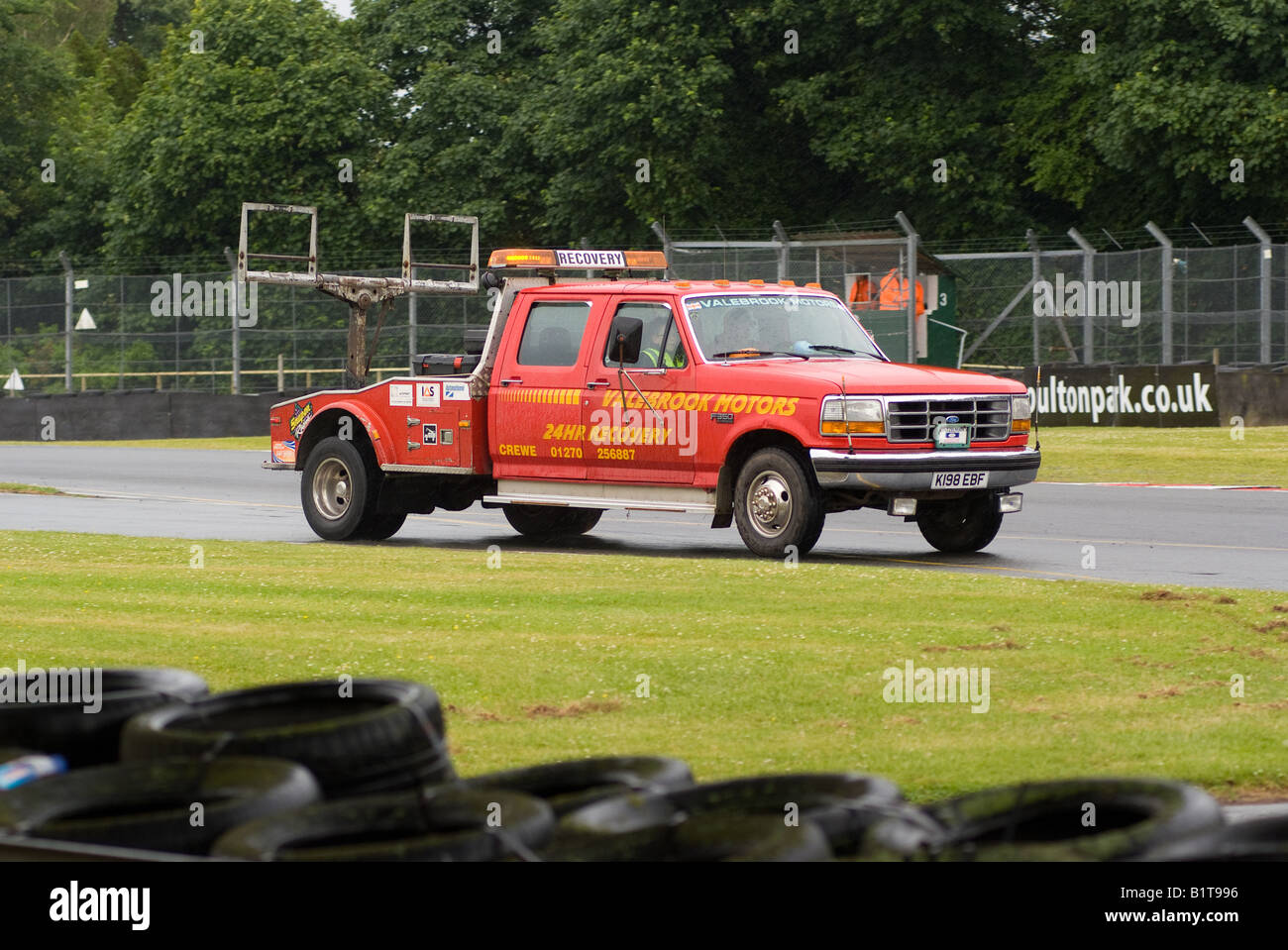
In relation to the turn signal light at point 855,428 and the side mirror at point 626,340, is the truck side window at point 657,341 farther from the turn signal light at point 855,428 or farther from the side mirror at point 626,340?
the turn signal light at point 855,428

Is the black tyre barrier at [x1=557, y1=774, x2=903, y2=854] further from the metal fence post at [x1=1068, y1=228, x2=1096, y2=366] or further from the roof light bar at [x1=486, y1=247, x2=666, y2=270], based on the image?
the metal fence post at [x1=1068, y1=228, x2=1096, y2=366]

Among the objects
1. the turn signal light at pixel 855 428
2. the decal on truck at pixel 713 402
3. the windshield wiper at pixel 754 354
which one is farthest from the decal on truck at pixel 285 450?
the turn signal light at pixel 855 428

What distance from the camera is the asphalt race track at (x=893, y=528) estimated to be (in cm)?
1411

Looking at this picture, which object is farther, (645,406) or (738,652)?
(645,406)

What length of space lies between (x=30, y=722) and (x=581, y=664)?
394 centimetres

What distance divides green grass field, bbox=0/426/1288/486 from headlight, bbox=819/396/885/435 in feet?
31.1

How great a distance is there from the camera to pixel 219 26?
61031 millimetres

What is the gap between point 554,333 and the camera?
15.7m

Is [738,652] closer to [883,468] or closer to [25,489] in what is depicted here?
[883,468]

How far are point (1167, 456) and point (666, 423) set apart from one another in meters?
12.3

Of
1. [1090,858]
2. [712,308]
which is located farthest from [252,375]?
[1090,858]

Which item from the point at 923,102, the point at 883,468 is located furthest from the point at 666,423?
the point at 923,102

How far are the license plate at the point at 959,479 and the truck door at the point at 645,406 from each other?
185 centimetres

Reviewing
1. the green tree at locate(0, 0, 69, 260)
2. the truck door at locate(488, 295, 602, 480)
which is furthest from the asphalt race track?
the green tree at locate(0, 0, 69, 260)
